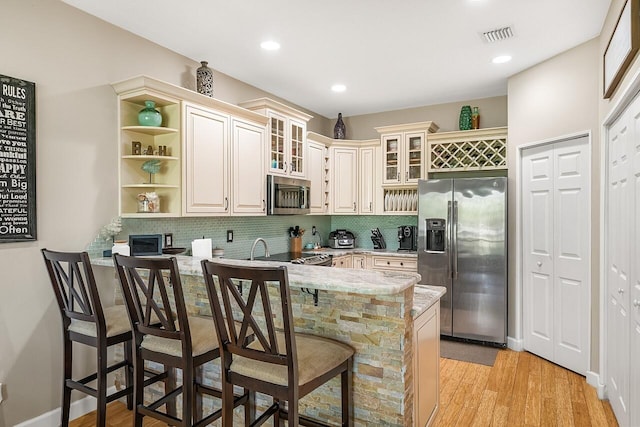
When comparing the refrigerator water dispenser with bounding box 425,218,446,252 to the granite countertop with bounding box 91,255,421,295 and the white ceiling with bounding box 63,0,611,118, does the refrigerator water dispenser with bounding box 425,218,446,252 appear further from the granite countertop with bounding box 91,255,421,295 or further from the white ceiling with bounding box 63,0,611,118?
the granite countertop with bounding box 91,255,421,295

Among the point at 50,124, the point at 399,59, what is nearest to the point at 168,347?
the point at 50,124

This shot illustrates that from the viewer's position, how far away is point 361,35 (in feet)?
10.2

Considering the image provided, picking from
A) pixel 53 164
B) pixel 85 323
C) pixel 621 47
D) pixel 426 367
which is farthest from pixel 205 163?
pixel 621 47

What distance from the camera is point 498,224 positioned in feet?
13.2

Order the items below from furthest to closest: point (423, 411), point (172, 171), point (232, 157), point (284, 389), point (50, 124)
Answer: point (232, 157) < point (172, 171) < point (50, 124) < point (423, 411) < point (284, 389)

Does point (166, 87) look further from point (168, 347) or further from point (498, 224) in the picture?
point (498, 224)

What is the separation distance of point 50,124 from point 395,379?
2.67 m

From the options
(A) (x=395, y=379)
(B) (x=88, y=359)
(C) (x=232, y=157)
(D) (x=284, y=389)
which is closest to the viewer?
(D) (x=284, y=389)

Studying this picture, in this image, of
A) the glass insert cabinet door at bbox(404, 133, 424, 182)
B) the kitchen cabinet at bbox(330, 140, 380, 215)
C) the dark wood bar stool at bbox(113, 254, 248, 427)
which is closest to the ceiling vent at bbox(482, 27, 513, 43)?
the glass insert cabinet door at bbox(404, 133, 424, 182)

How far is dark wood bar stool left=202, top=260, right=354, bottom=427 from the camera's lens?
153 centimetres

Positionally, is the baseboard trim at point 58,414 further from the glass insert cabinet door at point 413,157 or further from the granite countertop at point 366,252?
the glass insert cabinet door at point 413,157

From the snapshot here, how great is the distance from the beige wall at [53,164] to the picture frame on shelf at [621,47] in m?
3.32

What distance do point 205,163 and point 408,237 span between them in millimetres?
3002

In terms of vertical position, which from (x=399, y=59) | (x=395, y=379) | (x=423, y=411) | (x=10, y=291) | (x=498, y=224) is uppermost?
(x=399, y=59)
